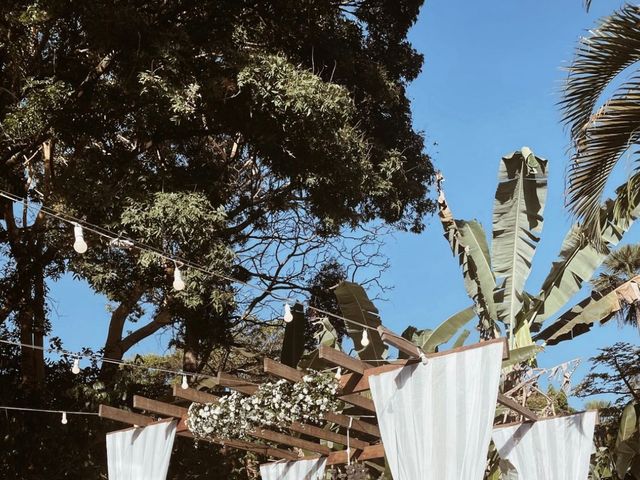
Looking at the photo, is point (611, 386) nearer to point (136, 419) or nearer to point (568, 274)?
point (568, 274)

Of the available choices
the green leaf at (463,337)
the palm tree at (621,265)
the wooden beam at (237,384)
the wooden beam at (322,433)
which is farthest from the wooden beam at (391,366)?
the palm tree at (621,265)

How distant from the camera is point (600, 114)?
4227mm

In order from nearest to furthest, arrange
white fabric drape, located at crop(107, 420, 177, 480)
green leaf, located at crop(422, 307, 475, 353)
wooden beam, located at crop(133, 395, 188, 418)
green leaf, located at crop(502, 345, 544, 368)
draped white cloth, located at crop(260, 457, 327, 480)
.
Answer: green leaf, located at crop(502, 345, 544, 368), wooden beam, located at crop(133, 395, 188, 418), white fabric drape, located at crop(107, 420, 177, 480), green leaf, located at crop(422, 307, 475, 353), draped white cloth, located at crop(260, 457, 327, 480)

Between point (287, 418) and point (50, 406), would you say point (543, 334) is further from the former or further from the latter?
point (50, 406)

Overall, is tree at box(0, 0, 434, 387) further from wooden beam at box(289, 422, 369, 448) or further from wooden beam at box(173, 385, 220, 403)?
wooden beam at box(289, 422, 369, 448)

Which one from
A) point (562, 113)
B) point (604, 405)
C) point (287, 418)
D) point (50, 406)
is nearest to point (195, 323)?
point (50, 406)

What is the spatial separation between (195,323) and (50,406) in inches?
88.1

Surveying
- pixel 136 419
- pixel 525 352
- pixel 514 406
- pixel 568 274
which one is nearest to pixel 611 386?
pixel 568 274

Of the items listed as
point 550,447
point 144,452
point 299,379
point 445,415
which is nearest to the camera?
point 445,415

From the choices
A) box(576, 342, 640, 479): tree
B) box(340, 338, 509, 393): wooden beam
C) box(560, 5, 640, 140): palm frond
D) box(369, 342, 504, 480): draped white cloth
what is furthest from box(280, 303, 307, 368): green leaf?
box(576, 342, 640, 479): tree

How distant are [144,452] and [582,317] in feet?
15.3

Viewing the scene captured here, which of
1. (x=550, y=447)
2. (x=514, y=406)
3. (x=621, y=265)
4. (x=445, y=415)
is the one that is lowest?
(x=445, y=415)

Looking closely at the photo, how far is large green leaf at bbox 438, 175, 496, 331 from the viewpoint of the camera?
327 inches

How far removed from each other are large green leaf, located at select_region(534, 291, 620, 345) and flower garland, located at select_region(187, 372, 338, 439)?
2.90 metres
